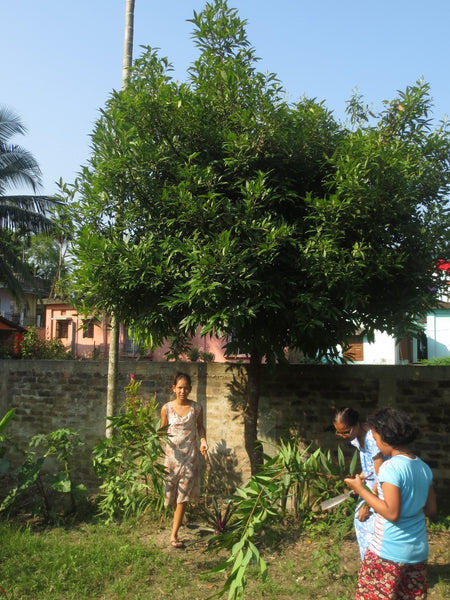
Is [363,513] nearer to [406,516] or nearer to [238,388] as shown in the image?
[406,516]

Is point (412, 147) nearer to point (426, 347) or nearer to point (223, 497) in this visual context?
point (223, 497)

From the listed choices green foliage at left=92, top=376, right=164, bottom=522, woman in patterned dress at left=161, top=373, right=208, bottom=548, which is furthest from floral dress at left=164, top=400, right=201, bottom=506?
green foliage at left=92, top=376, right=164, bottom=522

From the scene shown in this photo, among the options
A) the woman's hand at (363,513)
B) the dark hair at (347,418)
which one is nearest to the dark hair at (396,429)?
the woman's hand at (363,513)

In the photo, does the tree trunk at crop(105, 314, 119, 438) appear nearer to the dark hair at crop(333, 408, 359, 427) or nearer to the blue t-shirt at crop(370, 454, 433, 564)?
the dark hair at crop(333, 408, 359, 427)

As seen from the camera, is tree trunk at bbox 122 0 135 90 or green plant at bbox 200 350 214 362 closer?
tree trunk at bbox 122 0 135 90

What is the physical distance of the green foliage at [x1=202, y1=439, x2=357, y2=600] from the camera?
3.44 meters

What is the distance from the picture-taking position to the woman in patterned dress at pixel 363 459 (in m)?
3.45

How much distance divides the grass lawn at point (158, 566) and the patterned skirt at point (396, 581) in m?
1.40

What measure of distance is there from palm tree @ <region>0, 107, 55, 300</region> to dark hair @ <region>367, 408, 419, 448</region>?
1596 centimetres

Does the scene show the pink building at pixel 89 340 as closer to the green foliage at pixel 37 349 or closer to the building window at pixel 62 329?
the building window at pixel 62 329

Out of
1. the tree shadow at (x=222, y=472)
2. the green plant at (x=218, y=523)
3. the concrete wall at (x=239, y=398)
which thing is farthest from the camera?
the tree shadow at (x=222, y=472)

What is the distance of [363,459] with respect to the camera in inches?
154

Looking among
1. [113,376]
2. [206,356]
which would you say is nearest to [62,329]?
[206,356]

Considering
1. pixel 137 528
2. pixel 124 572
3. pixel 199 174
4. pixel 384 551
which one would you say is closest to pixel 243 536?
pixel 384 551
